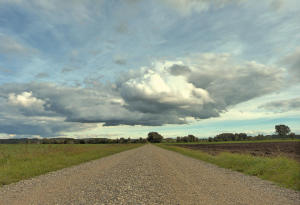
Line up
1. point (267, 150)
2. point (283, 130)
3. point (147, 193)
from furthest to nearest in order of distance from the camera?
point (283, 130) < point (267, 150) < point (147, 193)

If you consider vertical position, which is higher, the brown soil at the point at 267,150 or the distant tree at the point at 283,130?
the distant tree at the point at 283,130

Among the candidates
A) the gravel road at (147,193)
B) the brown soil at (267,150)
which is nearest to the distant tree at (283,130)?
the brown soil at (267,150)

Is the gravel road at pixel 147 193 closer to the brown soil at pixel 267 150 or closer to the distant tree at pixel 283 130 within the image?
the brown soil at pixel 267 150

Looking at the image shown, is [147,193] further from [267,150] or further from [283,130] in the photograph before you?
[283,130]

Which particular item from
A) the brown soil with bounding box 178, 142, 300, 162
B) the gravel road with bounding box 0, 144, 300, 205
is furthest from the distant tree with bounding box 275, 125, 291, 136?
the gravel road with bounding box 0, 144, 300, 205

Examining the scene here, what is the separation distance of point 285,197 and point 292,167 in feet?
25.2

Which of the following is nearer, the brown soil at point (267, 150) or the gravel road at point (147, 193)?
the gravel road at point (147, 193)

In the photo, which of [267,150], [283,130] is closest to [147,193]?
[267,150]

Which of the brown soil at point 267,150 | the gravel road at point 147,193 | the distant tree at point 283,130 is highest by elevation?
the distant tree at point 283,130

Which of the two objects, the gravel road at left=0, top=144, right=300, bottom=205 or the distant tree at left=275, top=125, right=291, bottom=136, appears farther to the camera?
the distant tree at left=275, top=125, right=291, bottom=136

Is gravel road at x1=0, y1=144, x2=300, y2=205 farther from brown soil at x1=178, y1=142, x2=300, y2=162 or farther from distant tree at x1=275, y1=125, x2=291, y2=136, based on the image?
distant tree at x1=275, y1=125, x2=291, y2=136

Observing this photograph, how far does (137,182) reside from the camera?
12977mm

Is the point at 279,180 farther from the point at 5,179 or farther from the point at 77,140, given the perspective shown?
the point at 77,140

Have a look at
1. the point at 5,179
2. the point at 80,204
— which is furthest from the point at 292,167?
the point at 5,179
